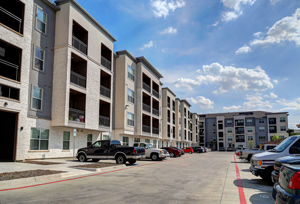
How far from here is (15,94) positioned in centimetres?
1756

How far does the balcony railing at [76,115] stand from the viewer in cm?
2230

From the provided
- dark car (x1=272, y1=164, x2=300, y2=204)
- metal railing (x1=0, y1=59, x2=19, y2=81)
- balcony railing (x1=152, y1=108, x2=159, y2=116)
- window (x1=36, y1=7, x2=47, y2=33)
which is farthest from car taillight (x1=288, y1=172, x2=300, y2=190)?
balcony railing (x1=152, y1=108, x2=159, y2=116)

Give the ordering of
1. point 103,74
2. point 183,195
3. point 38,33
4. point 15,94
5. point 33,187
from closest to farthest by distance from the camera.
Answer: point 183,195 → point 33,187 → point 15,94 → point 38,33 → point 103,74

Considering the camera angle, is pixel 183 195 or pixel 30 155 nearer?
pixel 183 195

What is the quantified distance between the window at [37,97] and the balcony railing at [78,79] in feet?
11.0

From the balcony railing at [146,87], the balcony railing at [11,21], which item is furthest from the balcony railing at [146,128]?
the balcony railing at [11,21]

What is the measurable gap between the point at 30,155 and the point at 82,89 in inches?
314

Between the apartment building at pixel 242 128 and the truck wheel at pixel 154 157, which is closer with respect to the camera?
the truck wheel at pixel 154 157

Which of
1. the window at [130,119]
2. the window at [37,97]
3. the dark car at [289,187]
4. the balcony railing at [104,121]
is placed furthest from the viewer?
the window at [130,119]

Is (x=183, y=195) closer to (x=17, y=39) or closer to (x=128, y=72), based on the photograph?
(x=17, y=39)

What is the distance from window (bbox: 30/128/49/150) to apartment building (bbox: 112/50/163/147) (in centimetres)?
1247

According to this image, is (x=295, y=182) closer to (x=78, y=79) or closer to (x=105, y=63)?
(x=78, y=79)

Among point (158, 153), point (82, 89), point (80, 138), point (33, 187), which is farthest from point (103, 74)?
point (33, 187)

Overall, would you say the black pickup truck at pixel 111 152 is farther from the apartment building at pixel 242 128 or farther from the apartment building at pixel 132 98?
the apartment building at pixel 242 128
